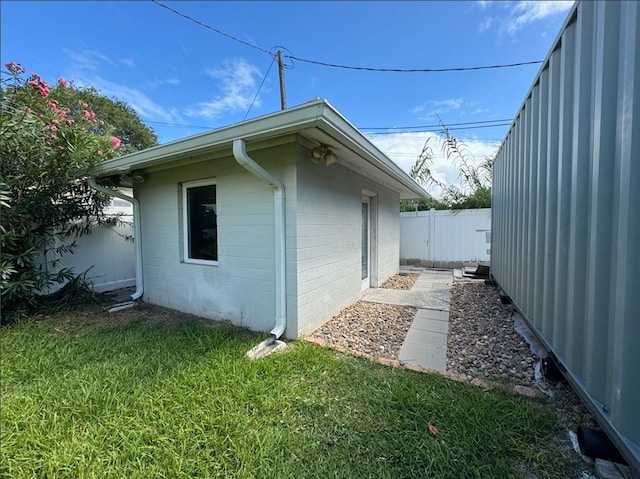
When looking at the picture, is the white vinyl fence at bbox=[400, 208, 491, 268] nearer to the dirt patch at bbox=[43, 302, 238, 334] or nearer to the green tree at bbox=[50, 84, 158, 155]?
the dirt patch at bbox=[43, 302, 238, 334]

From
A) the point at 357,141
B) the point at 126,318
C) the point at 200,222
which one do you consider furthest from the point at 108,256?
the point at 357,141

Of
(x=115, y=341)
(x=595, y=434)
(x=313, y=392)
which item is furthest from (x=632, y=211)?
(x=115, y=341)

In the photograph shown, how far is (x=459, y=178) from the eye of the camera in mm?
11102

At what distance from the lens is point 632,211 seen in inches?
52.0

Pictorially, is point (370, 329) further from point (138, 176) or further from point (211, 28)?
point (211, 28)

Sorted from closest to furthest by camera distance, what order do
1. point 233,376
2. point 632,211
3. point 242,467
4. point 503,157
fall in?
point 632,211 < point 242,467 < point 233,376 < point 503,157

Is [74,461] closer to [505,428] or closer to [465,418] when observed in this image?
[465,418]

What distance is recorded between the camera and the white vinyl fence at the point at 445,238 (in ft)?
30.0

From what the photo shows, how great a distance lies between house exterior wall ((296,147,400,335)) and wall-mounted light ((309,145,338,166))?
8cm

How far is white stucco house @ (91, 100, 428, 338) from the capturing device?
10.9 ft

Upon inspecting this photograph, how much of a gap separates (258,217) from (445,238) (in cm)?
777

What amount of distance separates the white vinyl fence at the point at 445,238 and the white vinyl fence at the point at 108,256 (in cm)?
837

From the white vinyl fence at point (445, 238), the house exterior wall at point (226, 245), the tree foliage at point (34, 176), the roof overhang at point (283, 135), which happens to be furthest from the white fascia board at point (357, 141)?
the white vinyl fence at point (445, 238)

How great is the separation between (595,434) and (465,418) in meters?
0.69
